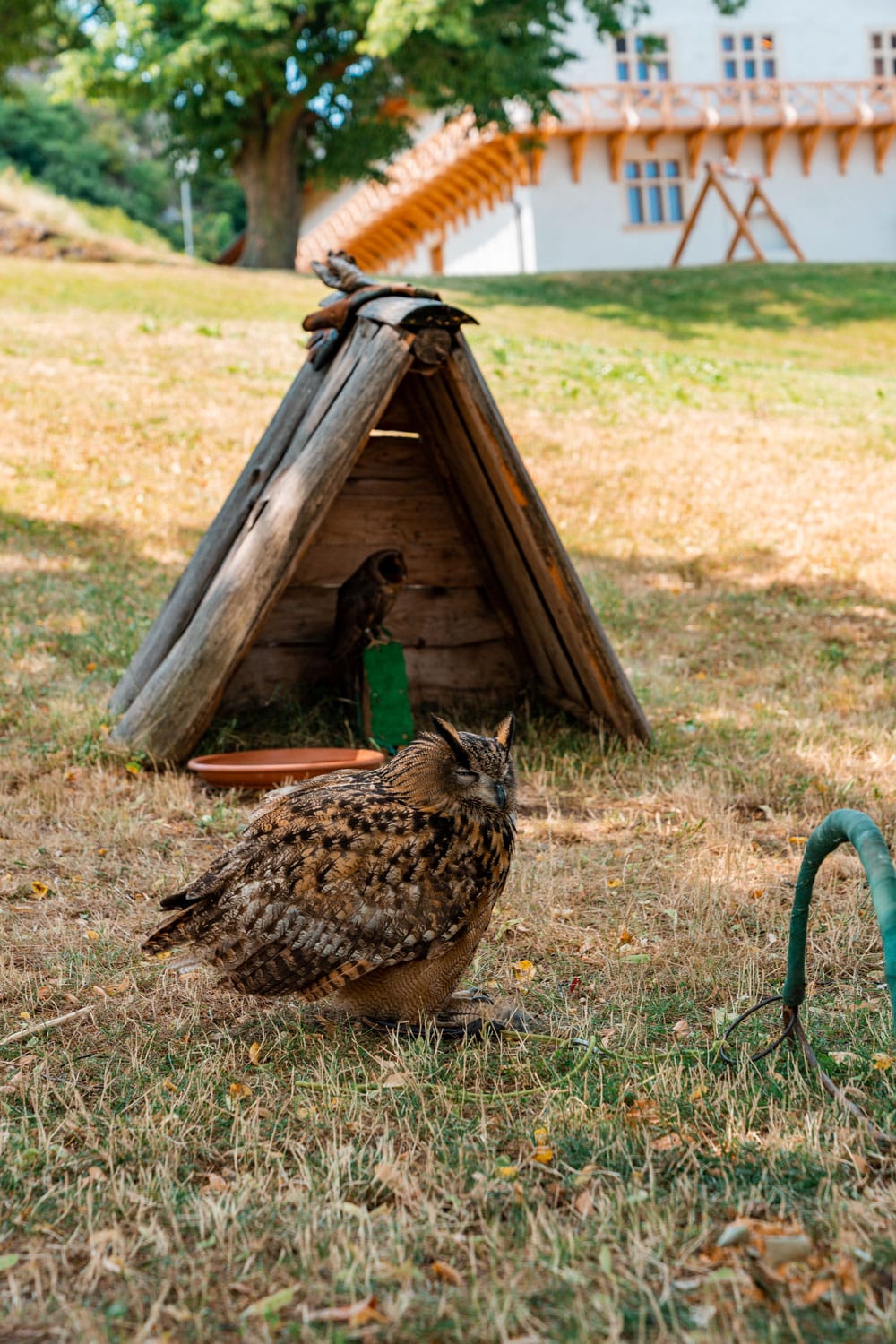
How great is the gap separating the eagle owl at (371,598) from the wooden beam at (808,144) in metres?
34.5

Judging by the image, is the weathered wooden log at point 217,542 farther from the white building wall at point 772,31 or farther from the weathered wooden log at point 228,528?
the white building wall at point 772,31

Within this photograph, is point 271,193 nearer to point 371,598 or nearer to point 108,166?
point 371,598

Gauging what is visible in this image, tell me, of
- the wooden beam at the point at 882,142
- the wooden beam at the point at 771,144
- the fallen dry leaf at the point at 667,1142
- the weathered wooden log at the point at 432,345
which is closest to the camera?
the fallen dry leaf at the point at 667,1142

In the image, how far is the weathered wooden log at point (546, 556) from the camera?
575cm

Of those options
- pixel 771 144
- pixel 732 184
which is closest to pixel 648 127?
pixel 732 184

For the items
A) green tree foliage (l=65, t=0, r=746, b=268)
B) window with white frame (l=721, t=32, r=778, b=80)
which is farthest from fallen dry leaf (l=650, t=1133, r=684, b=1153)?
window with white frame (l=721, t=32, r=778, b=80)

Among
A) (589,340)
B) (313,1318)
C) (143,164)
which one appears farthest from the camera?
(143,164)

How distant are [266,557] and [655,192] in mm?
33558

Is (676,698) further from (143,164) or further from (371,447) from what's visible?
(143,164)

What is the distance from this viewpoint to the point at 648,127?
34031 millimetres

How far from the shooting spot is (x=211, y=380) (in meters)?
14.8

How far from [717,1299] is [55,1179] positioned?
1.48 meters

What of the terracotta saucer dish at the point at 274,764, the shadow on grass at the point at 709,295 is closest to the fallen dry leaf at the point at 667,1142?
the terracotta saucer dish at the point at 274,764

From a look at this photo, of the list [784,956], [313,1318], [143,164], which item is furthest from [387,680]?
[143,164]
